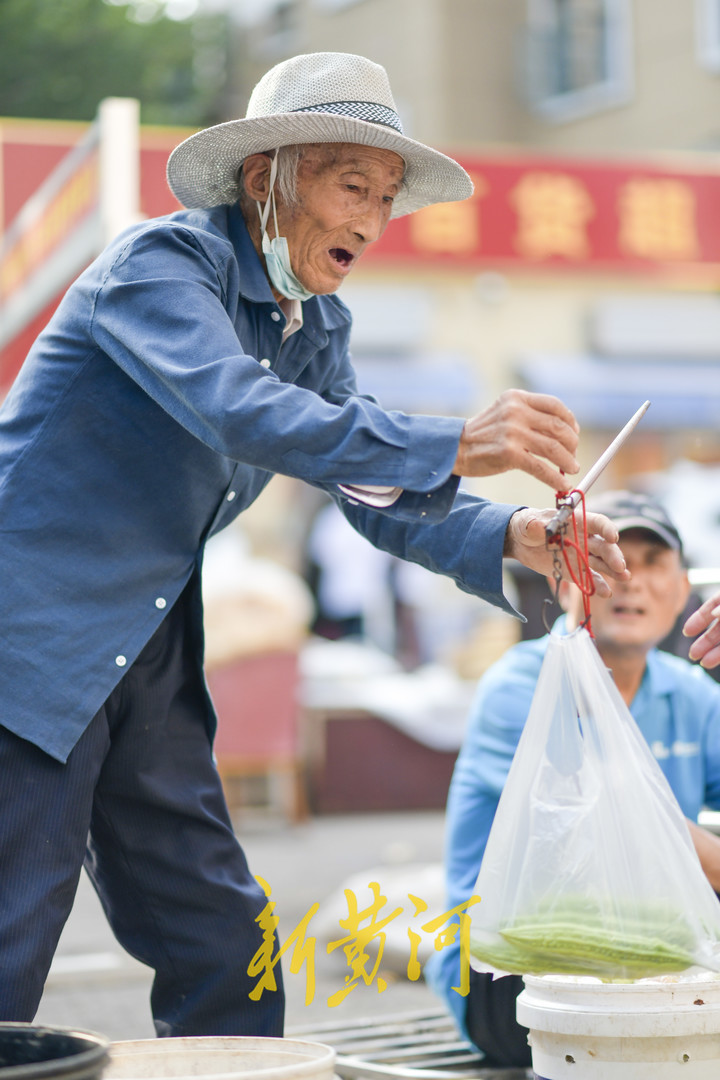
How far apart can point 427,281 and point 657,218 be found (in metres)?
2.00

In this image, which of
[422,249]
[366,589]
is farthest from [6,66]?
[366,589]

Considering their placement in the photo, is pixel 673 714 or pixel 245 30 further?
pixel 245 30

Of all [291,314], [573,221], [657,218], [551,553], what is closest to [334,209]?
[291,314]

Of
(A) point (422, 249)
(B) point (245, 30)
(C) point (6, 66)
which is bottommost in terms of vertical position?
(A) point (422, 249)

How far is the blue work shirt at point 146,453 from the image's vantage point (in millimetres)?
1613

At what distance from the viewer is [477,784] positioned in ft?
8.40

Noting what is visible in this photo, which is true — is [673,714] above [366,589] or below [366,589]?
below

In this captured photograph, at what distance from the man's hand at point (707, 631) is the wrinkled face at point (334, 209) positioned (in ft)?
2.61

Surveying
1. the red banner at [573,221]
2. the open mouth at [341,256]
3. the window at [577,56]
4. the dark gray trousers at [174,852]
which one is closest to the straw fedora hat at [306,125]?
the open mouth at [341,256]

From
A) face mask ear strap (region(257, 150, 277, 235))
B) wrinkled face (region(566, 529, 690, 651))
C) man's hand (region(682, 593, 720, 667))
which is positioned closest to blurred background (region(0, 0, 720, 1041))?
wrinkled face (region(566, 529, 690, 651))

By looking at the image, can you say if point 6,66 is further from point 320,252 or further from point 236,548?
point 320,252

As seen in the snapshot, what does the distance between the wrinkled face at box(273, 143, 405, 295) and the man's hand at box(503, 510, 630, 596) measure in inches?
17.2

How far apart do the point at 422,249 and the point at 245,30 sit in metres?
13.2

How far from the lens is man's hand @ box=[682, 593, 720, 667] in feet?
7.30
